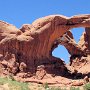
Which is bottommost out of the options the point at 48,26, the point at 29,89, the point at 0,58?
the point at 29,89

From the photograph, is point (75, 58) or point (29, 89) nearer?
point (29, 89)

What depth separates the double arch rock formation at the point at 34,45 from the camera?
115 ft

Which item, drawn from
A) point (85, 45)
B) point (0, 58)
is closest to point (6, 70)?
point (0, 58)

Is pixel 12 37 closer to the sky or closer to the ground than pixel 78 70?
closer to the sky

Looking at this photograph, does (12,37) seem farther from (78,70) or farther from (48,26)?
(78,70)

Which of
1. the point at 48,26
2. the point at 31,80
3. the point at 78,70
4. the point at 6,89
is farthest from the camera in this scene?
the point at 78,70

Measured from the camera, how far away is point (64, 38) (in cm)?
4303

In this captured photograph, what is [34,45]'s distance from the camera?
3612cm

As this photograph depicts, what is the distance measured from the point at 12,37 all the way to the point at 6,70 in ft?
10.5

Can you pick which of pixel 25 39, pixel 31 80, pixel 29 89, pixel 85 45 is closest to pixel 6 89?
pixel 29 89

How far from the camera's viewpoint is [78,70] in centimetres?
4069

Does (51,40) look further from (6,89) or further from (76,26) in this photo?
(6,89)

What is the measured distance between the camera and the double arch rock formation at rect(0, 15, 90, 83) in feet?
115

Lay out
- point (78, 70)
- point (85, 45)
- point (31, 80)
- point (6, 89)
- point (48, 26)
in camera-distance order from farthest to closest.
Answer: point (85, 45)
point (78, 70)
point (48, 26)
point (31, 80)
point (6, 89)
